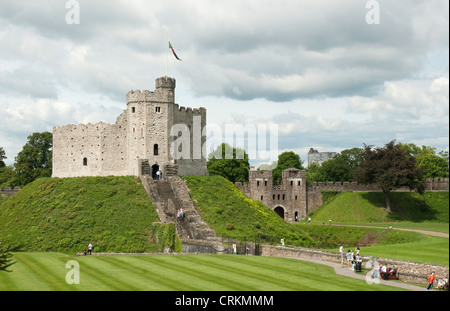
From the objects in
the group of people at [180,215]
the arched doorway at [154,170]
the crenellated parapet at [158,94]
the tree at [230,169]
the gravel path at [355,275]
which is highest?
the crenellated parapet at [158,94]

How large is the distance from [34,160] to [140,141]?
132ft

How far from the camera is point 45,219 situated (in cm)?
4797

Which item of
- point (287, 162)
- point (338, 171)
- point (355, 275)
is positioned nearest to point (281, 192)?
point (287, 162)

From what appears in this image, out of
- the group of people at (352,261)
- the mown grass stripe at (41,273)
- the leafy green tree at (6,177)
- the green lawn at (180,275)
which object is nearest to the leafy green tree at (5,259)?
the green lawn at (180,275)

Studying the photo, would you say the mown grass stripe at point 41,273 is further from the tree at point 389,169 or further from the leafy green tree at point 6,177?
the leafy green tree at point 6,177

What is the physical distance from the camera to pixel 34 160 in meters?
87.2

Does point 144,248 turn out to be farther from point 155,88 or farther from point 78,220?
point 155,88

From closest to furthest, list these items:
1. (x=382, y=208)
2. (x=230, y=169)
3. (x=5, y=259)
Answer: (x=5, y=259), (x=382, y=208), (x=230, y=169)

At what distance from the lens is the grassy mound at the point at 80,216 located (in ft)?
143

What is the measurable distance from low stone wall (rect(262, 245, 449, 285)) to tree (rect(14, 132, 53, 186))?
55.7 meters

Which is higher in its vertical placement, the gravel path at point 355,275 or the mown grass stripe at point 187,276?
the mown grass stripe at point 187,276

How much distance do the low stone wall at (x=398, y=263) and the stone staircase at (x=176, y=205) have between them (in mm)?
7227

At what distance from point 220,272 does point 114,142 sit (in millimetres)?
32227

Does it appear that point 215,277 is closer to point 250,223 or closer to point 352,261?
point 352,261
